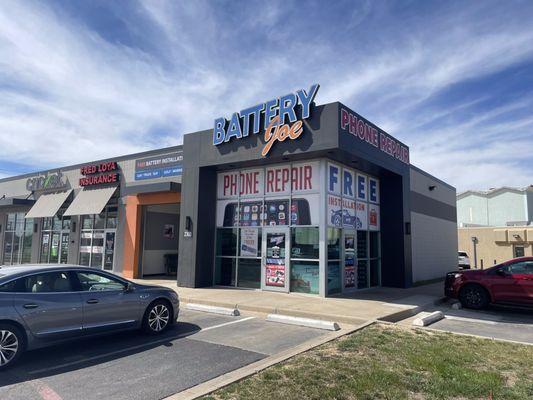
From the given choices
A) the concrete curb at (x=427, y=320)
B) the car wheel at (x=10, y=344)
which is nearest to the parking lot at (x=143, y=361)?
the car wheel at (x=10, y=344)

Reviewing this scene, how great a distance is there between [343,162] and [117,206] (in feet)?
37.0

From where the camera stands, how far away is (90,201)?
65.0 feet

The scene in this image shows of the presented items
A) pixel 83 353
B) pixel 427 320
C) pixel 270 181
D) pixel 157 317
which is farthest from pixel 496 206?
pixel 83 353

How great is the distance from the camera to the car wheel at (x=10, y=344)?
5832 millimetres

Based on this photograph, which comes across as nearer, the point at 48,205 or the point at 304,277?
the point at 304,277

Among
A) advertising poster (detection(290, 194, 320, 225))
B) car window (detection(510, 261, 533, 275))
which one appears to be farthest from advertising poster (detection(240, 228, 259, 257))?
car window (detection(510, 261, 533, 275))

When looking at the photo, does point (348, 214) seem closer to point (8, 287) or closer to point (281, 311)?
point (281, 311)

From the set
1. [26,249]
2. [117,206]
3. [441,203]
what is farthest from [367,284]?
[26,249]

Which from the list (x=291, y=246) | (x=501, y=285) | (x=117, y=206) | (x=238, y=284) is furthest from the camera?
(x=117, y=206)

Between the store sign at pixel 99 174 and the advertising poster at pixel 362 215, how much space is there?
11.5m

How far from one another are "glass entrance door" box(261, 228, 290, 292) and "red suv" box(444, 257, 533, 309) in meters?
5.12

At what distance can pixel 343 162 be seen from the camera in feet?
45.4

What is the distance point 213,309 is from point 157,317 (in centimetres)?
259

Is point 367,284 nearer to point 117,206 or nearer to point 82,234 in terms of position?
point 117,206
